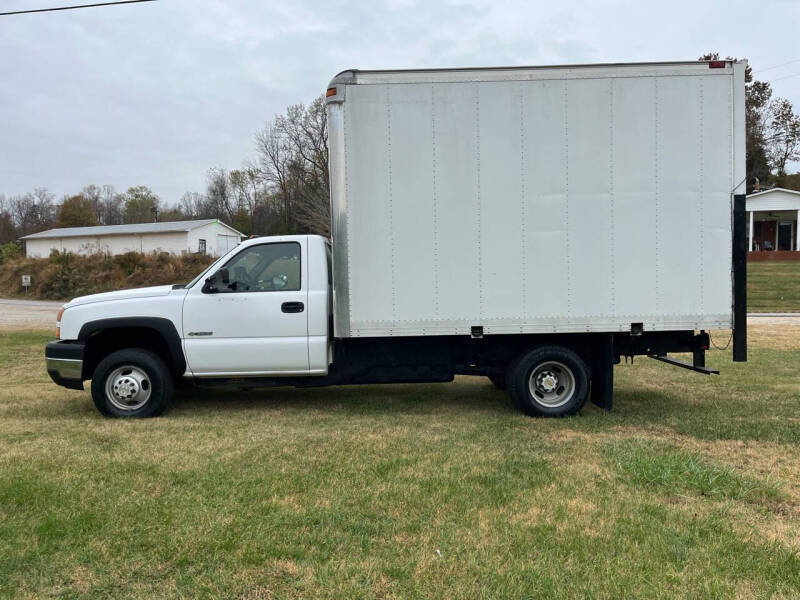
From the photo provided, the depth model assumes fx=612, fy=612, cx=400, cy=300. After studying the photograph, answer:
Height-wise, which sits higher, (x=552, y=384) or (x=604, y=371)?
(x=604, y=371)

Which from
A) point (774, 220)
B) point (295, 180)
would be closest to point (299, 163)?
point (295, 180)

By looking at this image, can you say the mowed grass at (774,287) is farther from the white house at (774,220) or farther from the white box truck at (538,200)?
the white box truck at (538,200)

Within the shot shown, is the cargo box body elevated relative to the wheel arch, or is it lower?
elevated

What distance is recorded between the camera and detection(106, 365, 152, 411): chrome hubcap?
22.1ft

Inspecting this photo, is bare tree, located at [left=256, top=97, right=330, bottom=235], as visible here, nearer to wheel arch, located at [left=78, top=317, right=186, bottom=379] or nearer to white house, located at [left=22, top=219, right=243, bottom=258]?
white house, located at [left=22, top=219, right=243, bottom=258]

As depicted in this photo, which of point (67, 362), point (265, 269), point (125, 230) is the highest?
point (125, 230)

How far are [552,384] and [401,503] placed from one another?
10.2 ft

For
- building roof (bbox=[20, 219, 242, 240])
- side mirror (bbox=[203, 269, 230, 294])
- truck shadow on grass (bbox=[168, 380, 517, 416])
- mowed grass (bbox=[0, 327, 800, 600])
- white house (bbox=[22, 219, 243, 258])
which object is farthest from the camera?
building roof (bbox=[20, 219, 242, 240])

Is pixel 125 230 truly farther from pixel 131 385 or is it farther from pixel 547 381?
pixel 547 381

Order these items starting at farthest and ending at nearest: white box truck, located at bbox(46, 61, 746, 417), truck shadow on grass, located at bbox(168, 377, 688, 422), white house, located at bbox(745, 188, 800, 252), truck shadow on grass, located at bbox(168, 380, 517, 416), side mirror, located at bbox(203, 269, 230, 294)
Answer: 1. white house, located at bbox(745, 188, 800, 252)
2. truck shadow on grass, located at bbox(168, 380, 517, 416)
3. truck shadow on grass, located at bbox(168, 377, 688, 422)
4. side mirror, located at bbox(203, 269, 230, 294)
5. white box truck, located at bbox(46, 61, 746, 417)

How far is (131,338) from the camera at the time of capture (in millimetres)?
7098

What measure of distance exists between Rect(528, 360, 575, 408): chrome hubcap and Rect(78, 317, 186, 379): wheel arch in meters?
3.88

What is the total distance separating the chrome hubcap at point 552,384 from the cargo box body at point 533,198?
62cm

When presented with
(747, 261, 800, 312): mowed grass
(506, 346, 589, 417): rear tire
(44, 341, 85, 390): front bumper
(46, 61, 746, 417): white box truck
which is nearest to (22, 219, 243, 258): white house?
(747, 261, 800, 312): mowed grass
